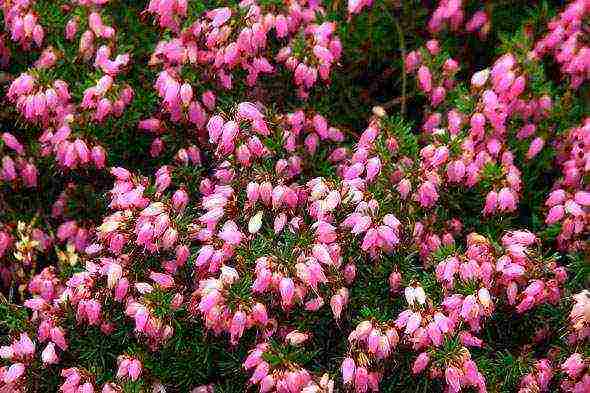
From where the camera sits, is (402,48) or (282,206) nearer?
(282,206)

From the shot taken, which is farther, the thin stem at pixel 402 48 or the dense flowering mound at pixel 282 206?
the thin stem at pixel 402 48

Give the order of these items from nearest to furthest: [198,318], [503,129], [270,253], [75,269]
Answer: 1. [270,253]
2. [198,318]
3. [75,269]
4. [503,129]

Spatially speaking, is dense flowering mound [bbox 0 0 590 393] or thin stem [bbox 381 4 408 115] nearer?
dense flowering mound [bbox 0 0 590 393]

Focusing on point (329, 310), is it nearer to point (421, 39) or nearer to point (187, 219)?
point (187, 219)

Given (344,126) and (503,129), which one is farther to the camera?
(344,126)

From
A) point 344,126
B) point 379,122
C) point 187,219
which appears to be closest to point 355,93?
point 344,126

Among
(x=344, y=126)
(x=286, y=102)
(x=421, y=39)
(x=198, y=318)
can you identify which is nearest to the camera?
(x=198, y=318)

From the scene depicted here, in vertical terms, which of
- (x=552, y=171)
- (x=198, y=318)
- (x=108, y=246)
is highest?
(x=108, y=246)

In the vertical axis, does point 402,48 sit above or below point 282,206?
below
